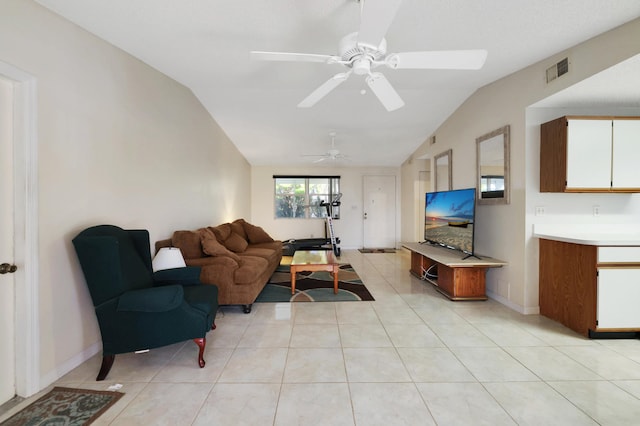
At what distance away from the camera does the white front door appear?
1664mm

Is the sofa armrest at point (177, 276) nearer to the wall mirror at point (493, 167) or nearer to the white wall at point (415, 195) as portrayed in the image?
the wall mirror at point (493, 167)

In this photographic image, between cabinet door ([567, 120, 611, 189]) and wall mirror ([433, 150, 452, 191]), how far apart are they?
179 centimetres

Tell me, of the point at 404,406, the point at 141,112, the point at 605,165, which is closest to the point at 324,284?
the point at 404,406

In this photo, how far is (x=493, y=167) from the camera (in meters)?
3.39

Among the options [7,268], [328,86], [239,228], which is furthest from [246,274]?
[239,228]

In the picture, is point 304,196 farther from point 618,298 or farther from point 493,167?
point 618,298

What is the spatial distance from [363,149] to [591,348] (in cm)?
486

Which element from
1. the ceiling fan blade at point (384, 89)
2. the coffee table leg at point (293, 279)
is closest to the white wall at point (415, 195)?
the coffee table leg at point (293, 279)

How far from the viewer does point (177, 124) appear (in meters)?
3.48

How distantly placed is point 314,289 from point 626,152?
3.77 m

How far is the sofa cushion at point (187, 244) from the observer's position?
326 centimetres

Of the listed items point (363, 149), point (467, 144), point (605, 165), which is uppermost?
point (363, 149)

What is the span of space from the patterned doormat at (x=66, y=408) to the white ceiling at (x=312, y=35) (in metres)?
2.60

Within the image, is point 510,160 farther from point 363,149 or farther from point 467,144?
point 363,149
